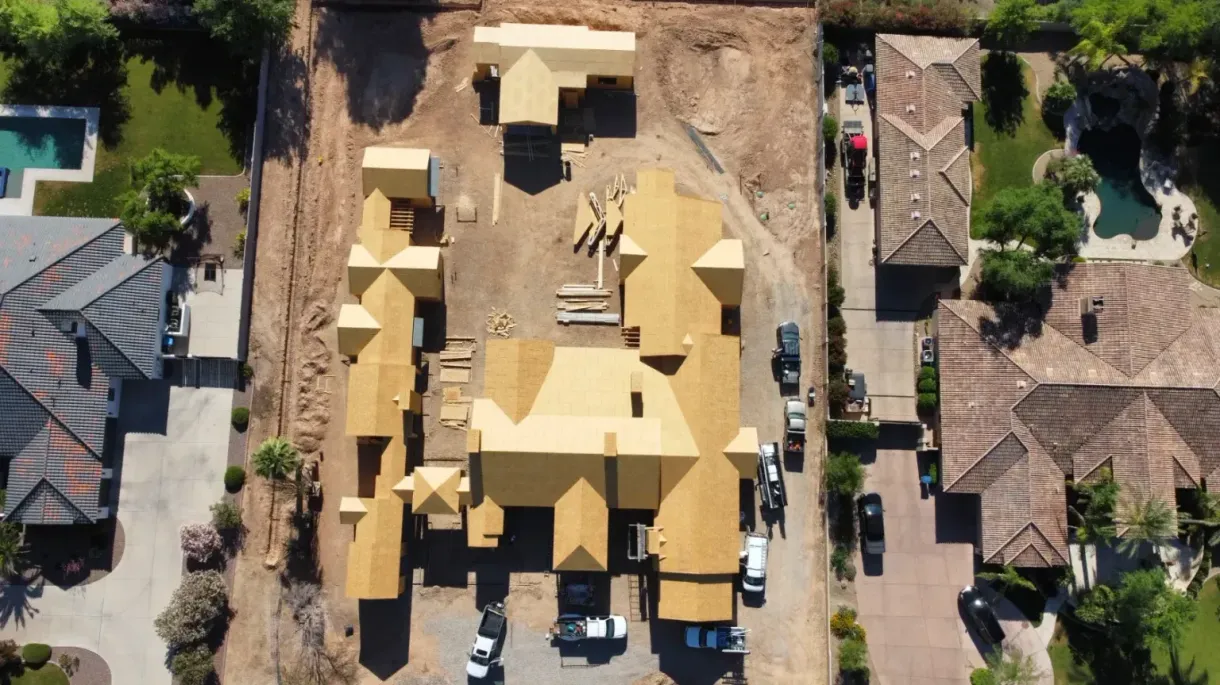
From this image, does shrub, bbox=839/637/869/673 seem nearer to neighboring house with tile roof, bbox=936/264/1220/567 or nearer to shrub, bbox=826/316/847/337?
neighboring house with tile roof, bbox=936/264/1220/567

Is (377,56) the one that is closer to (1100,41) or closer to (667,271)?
(667,271)

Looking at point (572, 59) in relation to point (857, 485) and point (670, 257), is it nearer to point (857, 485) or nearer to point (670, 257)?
point (670, 257)

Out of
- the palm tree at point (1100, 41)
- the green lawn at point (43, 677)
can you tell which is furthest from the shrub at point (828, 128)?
the green lawn at point (43, 677)

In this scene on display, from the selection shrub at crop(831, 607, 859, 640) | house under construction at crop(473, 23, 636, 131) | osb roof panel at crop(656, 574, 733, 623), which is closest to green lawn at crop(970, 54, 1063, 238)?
house under construction at crop(473, 23, 636, 131)

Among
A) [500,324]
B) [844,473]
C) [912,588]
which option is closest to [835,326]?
[844,473]

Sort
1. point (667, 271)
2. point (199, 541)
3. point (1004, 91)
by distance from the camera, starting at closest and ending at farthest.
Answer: point (199, 541) → point (667, 271) → point (1004, 91)
